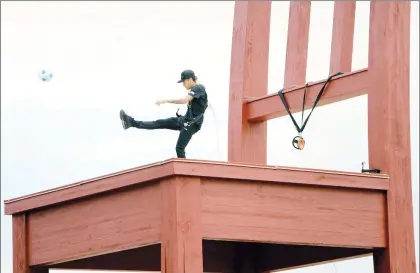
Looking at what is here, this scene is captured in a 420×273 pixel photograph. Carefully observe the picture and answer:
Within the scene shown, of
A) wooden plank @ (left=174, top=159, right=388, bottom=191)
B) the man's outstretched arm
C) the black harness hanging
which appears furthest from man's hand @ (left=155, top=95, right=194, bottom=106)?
wooden plank @ (left=174, top=159, right=388, bottom=191)

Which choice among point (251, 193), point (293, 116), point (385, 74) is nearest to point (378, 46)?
point (385, 74)

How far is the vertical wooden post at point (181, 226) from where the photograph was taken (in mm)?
6797

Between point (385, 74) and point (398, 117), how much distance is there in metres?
0.27

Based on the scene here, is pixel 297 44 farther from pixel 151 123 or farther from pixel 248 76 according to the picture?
pixel 151 123

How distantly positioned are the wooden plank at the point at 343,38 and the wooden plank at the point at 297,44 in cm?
30

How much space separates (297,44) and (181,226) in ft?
6.99

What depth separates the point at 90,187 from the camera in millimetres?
7387

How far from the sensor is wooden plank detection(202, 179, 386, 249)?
704 centimetres

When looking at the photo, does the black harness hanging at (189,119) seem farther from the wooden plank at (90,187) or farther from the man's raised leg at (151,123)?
the wooden plank at (90,187)

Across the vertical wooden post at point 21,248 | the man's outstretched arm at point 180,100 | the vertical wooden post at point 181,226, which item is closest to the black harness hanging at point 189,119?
the man's outstretched arm at point 180,100

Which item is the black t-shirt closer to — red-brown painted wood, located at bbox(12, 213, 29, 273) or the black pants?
the black pants

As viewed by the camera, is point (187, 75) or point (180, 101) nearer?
point (180, 101)

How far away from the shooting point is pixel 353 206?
7.55 m

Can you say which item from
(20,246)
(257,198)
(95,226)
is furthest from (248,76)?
(20,246)
